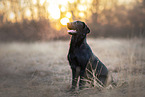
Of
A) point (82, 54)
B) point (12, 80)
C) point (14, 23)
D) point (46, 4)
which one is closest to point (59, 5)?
point (46, 4)

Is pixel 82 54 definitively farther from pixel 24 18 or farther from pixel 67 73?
pixel 24 18

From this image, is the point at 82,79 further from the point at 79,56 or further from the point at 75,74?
the point at 79,56

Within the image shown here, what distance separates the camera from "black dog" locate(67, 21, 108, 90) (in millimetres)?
3203

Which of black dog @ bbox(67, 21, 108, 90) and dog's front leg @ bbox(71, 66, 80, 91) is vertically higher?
black dog @ bbox(67, 21, 108, 90)

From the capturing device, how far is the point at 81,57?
3189 mm

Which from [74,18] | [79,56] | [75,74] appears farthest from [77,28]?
[74,18]

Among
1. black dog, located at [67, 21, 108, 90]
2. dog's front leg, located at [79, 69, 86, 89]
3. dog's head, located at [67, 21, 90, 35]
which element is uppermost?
dog's head, located at [67, 21, 90, 35]

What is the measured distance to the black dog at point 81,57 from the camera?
10.5ft

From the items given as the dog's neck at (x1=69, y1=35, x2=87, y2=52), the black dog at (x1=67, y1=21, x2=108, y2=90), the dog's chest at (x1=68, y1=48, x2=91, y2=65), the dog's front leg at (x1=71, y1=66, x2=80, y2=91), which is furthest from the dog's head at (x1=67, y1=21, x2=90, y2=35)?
the dog's front leg at (x1=71, y1=66, x2=80, y2=91)

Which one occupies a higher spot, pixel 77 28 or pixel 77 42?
pixel 77 28

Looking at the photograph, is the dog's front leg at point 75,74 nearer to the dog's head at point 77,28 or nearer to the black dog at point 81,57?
the black dog at point 81,57

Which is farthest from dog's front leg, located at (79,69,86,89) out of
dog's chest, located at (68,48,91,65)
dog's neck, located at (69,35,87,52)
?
dog's neck, located at (69,35,87,52)

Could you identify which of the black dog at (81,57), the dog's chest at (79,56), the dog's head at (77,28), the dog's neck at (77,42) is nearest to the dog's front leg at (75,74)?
the black dog at (81,57)

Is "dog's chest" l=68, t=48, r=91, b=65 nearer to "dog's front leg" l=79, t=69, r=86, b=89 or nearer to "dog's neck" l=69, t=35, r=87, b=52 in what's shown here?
"dog's neck" l=69, t=35, r=87, b=52
